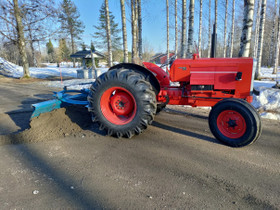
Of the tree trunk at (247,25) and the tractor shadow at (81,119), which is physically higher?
the tree trunk at (247,25)

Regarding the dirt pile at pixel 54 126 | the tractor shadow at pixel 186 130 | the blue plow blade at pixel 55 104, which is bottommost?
the tractor shadow at pixel 186 130

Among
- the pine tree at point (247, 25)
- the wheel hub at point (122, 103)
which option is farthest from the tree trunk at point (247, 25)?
the wheel hub at point (122, 103)

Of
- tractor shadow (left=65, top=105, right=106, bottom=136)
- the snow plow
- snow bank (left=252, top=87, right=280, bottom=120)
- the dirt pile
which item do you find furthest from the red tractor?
snow bank (left=252, top=87, right=280, bottom=120)

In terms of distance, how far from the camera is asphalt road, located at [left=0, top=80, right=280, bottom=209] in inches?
72.9

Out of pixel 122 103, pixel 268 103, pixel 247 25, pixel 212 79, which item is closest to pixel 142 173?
pixel 122 103

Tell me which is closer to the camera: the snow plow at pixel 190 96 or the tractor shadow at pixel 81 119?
the snow plow at pixel 190 96

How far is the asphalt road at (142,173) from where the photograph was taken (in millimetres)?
1853

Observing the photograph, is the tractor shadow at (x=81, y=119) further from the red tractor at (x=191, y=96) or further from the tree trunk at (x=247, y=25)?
the tree trunk at (x=247, y=25)

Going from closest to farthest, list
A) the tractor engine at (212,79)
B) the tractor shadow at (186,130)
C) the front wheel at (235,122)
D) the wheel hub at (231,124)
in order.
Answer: the front wheel at (235,122), the wheel hub at (231,124), the tractor engine at (212,79), the tractor shadow at (186,130)

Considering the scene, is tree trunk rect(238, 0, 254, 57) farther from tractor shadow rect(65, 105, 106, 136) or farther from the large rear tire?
tractor shadow rect(65, 105, 106, 136)

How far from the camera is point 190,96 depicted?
11.5 feet

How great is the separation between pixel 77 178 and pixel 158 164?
1064 millimetres

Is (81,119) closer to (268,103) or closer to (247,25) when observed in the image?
(268,103)

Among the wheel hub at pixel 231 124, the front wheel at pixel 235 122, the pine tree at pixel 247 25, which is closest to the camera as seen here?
the front wheel at pixel 235 122
